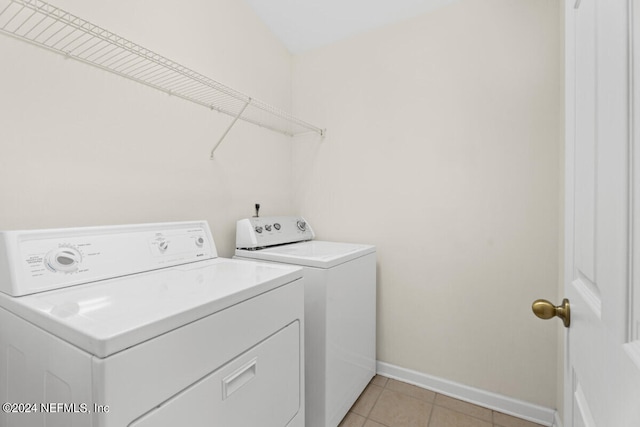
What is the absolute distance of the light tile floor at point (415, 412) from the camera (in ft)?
5.20

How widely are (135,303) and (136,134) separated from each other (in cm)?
94

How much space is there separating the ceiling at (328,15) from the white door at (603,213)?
1470 millimetres

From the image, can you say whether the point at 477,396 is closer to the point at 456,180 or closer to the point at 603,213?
the point at 456,180

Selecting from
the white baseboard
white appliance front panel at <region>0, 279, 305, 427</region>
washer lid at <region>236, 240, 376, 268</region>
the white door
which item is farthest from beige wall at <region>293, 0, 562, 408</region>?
white appliance front panel at <region>0, 279, 305, 427</region>

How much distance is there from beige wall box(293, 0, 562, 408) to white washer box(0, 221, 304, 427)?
3.32 feet

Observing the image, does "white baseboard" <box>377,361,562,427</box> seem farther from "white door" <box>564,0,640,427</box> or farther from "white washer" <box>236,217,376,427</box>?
"white door" <box>564,0,640,427</box>

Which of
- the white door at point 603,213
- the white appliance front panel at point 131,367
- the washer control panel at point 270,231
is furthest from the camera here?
the washer control panel at point 270,231

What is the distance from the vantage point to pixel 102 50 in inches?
49.7

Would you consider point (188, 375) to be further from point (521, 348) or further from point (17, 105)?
point (521, 348)

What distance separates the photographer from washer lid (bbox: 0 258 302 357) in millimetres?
633

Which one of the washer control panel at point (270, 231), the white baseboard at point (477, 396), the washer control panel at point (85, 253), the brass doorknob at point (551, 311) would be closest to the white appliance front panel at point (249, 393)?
the washer control panel at point (85, 253)

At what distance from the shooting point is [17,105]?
1.04m

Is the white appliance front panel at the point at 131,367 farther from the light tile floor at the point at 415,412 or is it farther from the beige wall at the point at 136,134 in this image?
the light tile floor at the point at 415,412

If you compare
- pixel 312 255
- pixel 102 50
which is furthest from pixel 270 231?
pixel 102 50
